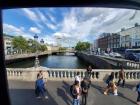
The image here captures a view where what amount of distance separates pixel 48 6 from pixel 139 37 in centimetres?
44

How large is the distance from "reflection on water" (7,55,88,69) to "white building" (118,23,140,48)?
230 millimetres

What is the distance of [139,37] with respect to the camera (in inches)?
51.2

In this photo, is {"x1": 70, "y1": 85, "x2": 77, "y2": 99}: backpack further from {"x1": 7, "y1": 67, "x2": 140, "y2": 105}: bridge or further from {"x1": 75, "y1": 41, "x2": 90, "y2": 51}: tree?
{"x1": 75, "y1": 41, "x2": 90, "y2": 51}: tree

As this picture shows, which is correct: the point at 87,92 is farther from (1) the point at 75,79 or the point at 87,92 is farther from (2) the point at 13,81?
(2) the point at 13,81

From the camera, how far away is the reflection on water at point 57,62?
1.39 m

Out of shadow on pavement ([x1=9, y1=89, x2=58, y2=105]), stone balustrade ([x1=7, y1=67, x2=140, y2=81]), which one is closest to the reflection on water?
stone balustrade ([x1=7, y1=67, x2=140, y2=81])

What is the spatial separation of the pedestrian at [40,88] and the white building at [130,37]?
44cm

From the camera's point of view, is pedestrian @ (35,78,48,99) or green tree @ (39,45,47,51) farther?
pedestrian @ (35,78,48,99)

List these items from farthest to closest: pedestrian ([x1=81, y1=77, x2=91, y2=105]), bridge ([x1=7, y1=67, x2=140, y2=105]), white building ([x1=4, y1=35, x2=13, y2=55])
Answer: pedestrian ([x1=81, y1=77, x2=91, y2=105]) < bridge ([x1=7, y1=67, x2=140, y2=105]) < white building ([x1=4, y1=35, x2=13, y2=55])

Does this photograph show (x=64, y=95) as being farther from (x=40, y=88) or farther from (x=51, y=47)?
(x=51, y=47)

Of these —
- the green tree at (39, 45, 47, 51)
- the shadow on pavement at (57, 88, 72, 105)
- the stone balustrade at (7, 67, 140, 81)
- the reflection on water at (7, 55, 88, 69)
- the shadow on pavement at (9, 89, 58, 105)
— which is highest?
the green tree at (39, 45, 47, 51)

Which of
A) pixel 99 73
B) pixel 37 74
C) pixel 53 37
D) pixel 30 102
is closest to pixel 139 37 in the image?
pixel 99 73

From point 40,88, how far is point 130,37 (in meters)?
0.52

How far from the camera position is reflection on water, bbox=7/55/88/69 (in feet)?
4.56
